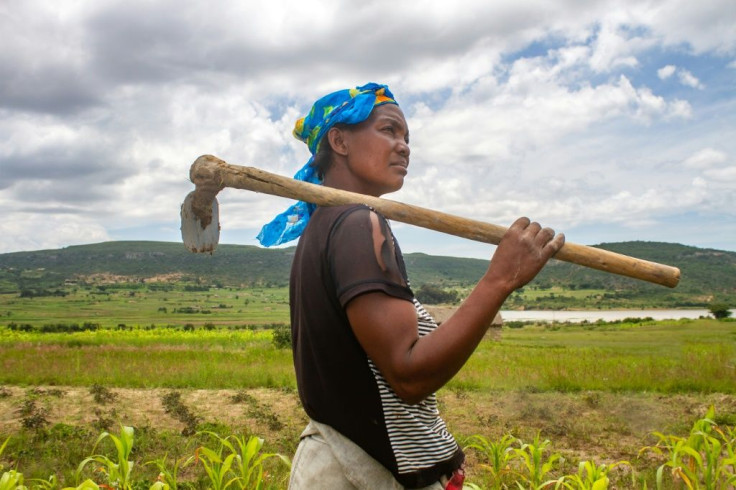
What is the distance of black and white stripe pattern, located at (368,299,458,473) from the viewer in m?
1.44

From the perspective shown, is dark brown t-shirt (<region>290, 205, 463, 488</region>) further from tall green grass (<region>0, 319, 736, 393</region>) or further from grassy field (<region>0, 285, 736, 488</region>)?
tall green grass (<region>0, 319, 736, 393</region>)

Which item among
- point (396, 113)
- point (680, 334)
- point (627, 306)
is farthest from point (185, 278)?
point (396, 113)

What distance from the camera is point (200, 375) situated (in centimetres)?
1198

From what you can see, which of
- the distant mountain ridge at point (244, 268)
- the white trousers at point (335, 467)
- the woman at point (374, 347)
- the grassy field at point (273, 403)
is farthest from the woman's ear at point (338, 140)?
the distant mountain ridge at point (244, 268)

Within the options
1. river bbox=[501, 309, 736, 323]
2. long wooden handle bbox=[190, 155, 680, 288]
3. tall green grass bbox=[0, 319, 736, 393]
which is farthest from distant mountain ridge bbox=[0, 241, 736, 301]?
long wooden handle bbox=[190, 155, 680, 288]

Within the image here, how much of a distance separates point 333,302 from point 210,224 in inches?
29.3

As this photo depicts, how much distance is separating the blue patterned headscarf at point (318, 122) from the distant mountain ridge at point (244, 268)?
76619mm

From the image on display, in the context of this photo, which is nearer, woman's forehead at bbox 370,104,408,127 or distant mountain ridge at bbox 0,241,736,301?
woman's forehead at bbox 370,104,408,127

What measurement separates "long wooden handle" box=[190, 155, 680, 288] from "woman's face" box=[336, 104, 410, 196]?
0.06 m

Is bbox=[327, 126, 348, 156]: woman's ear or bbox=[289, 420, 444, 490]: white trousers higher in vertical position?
bbox=[327, 126, 348, 156]: woman's ear

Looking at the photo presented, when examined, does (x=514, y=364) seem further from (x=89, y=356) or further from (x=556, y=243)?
(x=556, y=243)

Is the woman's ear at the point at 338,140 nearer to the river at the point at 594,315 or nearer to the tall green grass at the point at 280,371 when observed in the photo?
the tall green grass at the point at 280,371

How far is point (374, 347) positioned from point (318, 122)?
33.7 inches

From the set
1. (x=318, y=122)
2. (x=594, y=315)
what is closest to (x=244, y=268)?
(x=594, y=315)
